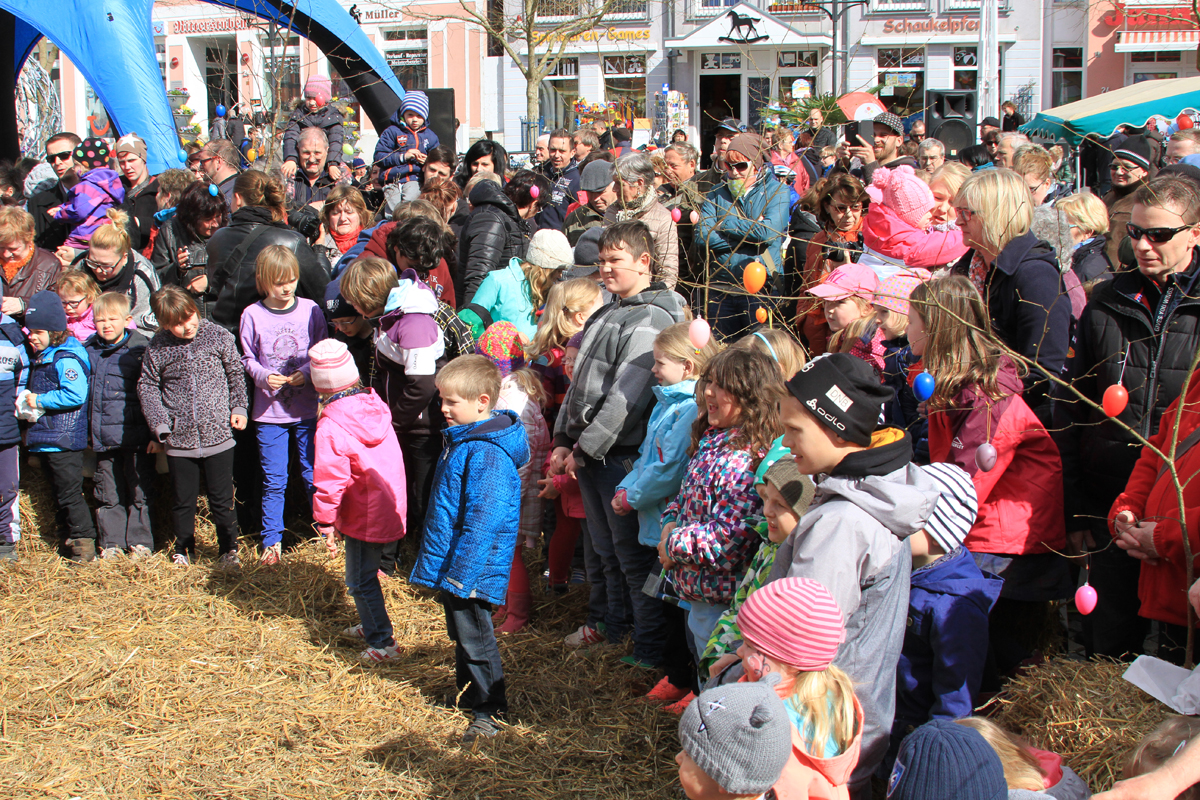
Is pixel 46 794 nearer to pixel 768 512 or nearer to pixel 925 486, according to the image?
pixel 768 512

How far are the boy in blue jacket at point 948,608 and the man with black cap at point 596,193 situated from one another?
4092 mm

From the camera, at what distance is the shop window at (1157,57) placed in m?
30.6

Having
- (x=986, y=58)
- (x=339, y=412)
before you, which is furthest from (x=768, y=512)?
(x=986, y=58)

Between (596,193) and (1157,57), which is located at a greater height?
(1157,57)

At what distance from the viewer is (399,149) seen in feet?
31.9

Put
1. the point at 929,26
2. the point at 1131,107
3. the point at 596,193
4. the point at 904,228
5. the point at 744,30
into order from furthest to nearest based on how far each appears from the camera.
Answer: the point at 929,26 < the point at 744,30 < the point at 1131,107 < the point at 596,193 < the point at 904,228

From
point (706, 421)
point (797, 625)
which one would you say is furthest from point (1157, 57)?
point (797, 625)

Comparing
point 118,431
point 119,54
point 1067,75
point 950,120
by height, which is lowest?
point 118,431

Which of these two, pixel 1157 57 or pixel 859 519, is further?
pixel 1157 57

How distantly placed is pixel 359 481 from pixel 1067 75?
3343 cm

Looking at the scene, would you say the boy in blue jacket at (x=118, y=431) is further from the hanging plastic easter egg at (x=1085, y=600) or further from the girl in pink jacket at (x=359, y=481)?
the hanging plastic easter egg at (x=1085, y=600)

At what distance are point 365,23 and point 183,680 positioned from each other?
30.5 m

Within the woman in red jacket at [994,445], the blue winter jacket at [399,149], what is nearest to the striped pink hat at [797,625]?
the woman in red jacket at [994,445]

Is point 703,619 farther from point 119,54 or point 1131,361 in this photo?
point 119,54
